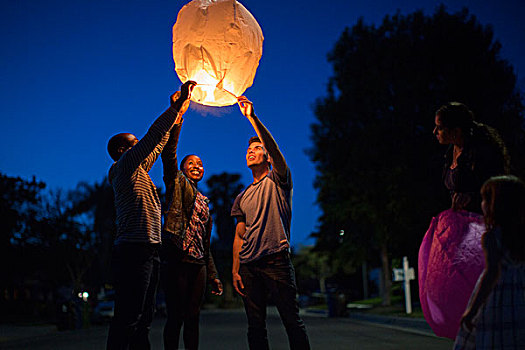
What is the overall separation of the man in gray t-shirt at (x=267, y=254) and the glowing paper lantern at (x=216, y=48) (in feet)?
0.70

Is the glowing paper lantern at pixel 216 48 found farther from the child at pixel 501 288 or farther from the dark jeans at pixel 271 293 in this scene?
the child at pixel 501 288

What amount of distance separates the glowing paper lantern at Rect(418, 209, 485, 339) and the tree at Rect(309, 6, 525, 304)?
17.8 meters

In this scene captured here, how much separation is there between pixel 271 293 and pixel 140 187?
4.06ft

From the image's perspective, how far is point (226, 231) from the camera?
5369 centimetres

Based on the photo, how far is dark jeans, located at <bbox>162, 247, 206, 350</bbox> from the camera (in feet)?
14.3

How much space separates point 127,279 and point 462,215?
7.23ft

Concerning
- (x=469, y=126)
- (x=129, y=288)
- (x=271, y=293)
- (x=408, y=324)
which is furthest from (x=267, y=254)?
(x=408, y=324)

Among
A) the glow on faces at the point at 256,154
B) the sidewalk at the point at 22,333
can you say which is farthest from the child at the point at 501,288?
the sidewalk at the point at 22,333

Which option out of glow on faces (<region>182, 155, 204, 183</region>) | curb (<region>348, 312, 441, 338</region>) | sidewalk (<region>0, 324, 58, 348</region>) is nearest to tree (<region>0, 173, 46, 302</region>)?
sidewalk (<region>0, 324, 58, 348</region>)

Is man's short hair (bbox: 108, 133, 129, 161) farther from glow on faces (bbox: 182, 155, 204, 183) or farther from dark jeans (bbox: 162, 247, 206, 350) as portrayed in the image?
glow on faces (bbox: 182, 155, 204, 183)

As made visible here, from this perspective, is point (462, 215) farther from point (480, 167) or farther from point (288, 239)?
point (288, 239)

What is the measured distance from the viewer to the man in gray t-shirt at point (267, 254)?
3.73 meters

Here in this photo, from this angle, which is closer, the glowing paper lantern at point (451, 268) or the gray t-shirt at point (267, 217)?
the glowing paper lantern at point (451, 268)

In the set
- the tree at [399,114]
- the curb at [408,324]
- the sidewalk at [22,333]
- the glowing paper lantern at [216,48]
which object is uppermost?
the tree at [399,114]
